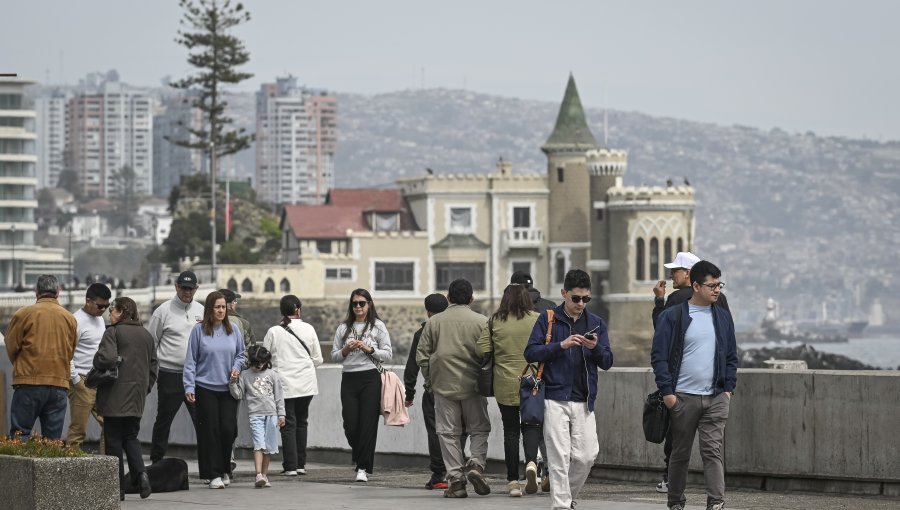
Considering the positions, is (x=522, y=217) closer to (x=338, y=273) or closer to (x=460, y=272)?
(x=460, y=272)

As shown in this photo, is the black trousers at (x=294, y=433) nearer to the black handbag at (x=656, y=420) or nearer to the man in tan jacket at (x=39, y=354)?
the man in tan jacket at (x=39, y=354)

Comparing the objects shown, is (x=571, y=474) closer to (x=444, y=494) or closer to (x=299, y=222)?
(x=444, y=494)

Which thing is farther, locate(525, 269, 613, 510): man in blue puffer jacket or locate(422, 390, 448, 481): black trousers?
locate(422, 390, 448, 481): black trousers

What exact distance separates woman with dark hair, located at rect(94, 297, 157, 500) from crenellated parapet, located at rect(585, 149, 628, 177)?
271 ft

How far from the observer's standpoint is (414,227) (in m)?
99.4

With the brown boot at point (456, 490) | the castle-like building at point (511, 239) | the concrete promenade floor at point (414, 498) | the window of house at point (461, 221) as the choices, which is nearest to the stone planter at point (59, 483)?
the concrete promenade floor at point (414, 498)

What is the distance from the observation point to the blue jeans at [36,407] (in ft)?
45.8

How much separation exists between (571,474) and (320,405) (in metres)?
6.14

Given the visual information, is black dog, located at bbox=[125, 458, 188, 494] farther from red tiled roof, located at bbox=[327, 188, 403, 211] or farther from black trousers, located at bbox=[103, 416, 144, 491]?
red tiled roof, located at bbox=[327, 188, 403, 211]

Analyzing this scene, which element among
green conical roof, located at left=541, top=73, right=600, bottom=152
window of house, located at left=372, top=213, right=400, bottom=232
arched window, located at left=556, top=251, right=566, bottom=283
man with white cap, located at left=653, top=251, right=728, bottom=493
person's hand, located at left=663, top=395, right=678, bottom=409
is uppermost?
green conical roof, located at left=541, top=73, right=600, bottom=152

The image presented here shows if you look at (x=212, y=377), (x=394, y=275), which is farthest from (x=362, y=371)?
(x=394, y=275)

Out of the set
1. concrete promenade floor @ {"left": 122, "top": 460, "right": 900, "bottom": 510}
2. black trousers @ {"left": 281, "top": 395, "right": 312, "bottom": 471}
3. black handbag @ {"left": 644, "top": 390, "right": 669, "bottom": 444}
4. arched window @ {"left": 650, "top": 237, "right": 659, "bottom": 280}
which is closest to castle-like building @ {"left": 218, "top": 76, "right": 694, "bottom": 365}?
arched window @ {"left": 650, "top": 237, "right": 659, "bottom": 280}

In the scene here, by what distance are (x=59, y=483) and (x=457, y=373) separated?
3.82 metres

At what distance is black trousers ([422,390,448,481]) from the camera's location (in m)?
14.5
